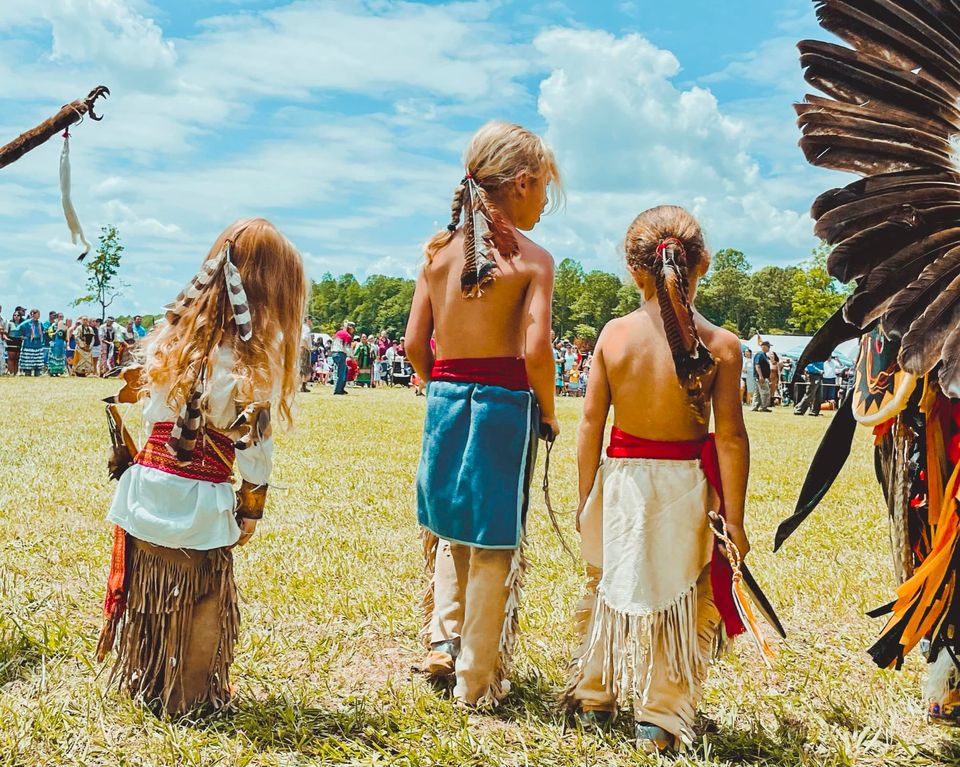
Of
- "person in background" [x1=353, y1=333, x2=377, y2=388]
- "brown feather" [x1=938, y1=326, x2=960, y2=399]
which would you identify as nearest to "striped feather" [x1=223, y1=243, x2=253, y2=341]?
"brown feather" [x1=938, y1=326, x2=960, y2=399]

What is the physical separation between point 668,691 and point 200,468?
1.42 meters

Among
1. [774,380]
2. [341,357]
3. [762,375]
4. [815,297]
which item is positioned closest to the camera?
[341,357]

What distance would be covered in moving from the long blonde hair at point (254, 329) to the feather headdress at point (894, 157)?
1.46m

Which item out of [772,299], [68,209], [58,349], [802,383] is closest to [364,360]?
[58,349]

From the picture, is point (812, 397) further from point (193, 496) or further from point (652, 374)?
point (193, 496)

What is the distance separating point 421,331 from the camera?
3.12 m

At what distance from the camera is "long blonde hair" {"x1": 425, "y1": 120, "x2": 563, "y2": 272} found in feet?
9.49

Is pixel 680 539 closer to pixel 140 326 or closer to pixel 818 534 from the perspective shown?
pixel 818 534

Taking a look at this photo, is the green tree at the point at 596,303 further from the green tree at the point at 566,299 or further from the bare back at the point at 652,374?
the bare back at the point at 652,374

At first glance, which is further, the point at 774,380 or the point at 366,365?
the point at 366,365

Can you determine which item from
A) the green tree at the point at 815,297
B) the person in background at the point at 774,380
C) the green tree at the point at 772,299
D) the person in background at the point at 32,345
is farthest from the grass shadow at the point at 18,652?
the green tree at the point at 772,299

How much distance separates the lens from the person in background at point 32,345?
20.9 metres

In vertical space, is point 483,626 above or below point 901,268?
below

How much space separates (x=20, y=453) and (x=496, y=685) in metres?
6.07
